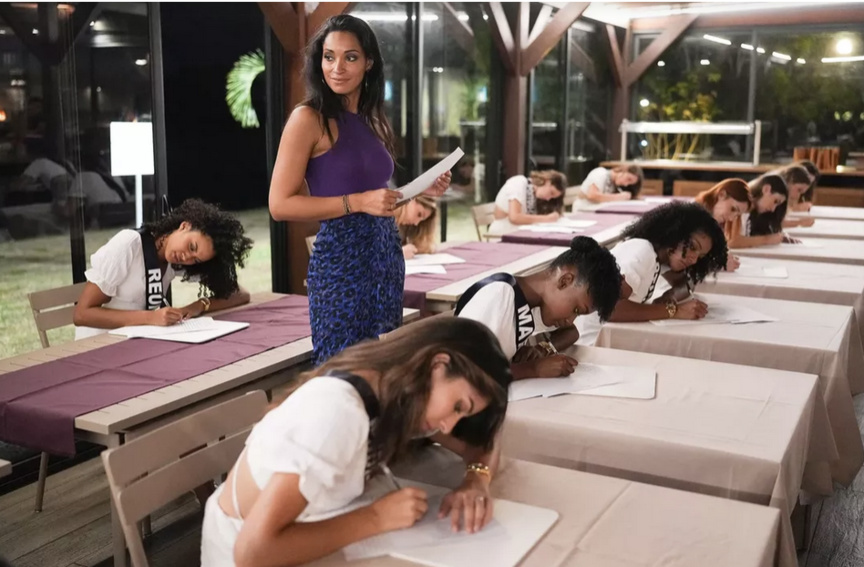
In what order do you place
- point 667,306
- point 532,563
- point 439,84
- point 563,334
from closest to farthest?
point 532,563 → point 563,334 → point 667,306 → point 439,84

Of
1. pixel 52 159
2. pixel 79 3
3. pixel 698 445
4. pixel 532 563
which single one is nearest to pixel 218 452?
pixel 532 563

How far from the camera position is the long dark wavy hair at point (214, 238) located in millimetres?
2809

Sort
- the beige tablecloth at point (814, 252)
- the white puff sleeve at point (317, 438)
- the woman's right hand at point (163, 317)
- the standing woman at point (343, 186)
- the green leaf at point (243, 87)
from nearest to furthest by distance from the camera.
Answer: the white puff sleeve at point (317, 438), the standing woman at point (343, 186), the woman's right hand at point (163, 317), the beige tablecloth at point (814, 252), the green leaf at point (243, 87)

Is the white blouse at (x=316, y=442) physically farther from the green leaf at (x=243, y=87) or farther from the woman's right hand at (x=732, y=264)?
the green leaf at (x=243, y=87)

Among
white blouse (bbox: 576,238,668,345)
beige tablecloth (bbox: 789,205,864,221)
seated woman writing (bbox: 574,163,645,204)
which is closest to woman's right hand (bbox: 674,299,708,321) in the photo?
white blouse (bbox: 576,238,668,345)

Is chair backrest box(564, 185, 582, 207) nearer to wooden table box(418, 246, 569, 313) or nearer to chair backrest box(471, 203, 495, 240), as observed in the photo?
chair backrest box(471, 203, 495, 240)

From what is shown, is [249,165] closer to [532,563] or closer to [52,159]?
[52,159]

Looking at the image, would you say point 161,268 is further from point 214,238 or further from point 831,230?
point 831,230

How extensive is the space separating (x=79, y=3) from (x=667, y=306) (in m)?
2.60

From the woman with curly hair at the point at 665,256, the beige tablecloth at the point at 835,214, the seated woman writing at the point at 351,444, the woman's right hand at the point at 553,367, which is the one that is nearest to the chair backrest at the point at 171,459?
the seated woman writing at the point at 351,444

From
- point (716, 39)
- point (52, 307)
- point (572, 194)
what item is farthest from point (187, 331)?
point (716, 39)

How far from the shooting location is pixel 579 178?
8797 mm

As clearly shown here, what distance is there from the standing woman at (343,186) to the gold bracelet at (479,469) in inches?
→ 31.2

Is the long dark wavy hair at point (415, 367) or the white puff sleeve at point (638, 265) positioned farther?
the white puff sleeve at point (638, 265)
